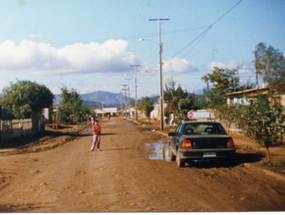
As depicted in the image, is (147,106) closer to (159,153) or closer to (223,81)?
(223,81)

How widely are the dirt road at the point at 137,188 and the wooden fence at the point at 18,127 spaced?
957 cm

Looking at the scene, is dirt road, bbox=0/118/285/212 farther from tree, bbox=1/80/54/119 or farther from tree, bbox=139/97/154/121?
tree, bbox=139/97/154/121

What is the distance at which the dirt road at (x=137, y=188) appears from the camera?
18.7ft

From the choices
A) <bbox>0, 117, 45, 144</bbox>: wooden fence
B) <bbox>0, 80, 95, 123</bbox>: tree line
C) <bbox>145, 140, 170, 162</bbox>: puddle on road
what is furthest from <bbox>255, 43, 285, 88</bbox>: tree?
<bbox>0, 80, 95, 123</bbox>: tree line

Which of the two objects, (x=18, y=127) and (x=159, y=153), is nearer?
(x=159, y=153)

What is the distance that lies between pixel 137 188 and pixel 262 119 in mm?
4547

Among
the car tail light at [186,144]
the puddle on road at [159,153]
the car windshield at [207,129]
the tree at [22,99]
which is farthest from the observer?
the tree at [22,99]

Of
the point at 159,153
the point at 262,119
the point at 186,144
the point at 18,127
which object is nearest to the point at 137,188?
the point at 186,144

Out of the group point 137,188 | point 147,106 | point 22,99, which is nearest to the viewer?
point 137,188

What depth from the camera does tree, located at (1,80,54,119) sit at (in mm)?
28484

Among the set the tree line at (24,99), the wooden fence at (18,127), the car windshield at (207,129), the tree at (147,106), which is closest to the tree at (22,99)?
the tree line at (24,99)

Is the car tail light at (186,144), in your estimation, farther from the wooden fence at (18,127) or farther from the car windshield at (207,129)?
the wooden fence at (18,127)

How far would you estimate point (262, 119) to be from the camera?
30.6 feet

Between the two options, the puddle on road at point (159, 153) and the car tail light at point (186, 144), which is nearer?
the car tail light at point (186, 144)
